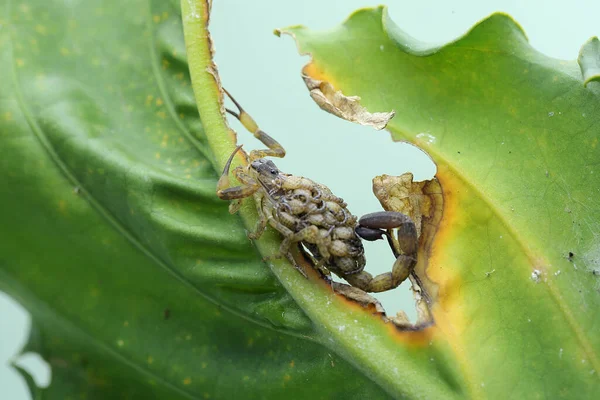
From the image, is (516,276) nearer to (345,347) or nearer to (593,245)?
(593,245)

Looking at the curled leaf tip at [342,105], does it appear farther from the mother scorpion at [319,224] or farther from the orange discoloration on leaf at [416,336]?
the orange discoloration on leaf at [416,336]

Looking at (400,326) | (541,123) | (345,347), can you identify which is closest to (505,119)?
(541,123)

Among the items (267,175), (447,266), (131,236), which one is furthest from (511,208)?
(131,236)

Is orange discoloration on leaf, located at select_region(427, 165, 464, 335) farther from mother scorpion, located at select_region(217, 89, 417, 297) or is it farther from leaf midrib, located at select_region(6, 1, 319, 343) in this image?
leaf midrib, located at select_region(6, 1, 319, 343)

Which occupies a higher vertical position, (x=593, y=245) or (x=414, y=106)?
(x=414, y=106)

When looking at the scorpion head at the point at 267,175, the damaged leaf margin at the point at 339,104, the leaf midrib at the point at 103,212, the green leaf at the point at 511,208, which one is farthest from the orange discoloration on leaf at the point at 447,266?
the scorpion head at the point at 267,175

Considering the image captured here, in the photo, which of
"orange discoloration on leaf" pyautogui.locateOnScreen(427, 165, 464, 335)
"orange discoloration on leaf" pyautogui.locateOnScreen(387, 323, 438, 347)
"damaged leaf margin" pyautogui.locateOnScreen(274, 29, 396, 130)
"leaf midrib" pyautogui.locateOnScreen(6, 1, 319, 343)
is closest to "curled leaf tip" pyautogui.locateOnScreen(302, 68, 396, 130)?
"damaged leaf margin" pyautogui.locateOnScreen(274, 29, 396, 130)

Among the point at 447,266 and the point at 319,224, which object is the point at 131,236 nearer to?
the point at 319,224
